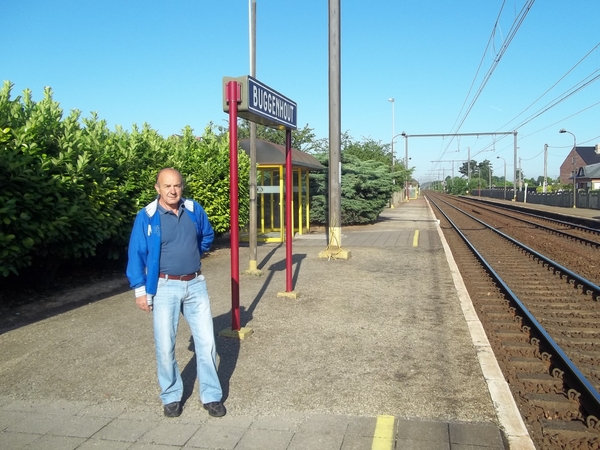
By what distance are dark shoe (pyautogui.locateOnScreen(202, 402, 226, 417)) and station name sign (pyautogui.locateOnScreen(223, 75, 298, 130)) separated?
3.25 m

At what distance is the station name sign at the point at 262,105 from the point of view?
6.18 metres

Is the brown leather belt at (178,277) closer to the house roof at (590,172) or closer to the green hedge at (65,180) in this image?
the green hedge at (65,180)

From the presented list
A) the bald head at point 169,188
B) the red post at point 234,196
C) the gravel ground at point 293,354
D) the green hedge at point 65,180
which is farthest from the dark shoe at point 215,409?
the green hedge at point 65,180

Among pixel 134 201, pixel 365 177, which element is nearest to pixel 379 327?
pixel 134 201

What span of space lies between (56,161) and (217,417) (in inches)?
192

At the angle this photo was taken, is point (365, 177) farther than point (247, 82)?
Yes

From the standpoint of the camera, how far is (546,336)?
245 inches

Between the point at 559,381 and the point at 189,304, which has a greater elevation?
the point at 189,304

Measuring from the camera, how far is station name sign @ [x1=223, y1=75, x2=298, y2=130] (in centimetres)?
618

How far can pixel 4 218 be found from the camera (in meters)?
6.32

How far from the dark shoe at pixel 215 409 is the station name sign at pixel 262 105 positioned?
325 centimetres

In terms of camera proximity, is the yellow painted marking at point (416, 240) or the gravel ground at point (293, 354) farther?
the yellow painted marking at point (416, 240)

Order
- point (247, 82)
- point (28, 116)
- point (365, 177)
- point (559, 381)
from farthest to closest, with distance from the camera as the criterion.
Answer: point (365, 177) < point (28, 116) < point (247, 82) < point (559, 381)

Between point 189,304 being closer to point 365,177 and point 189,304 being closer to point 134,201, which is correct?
point 134,201
